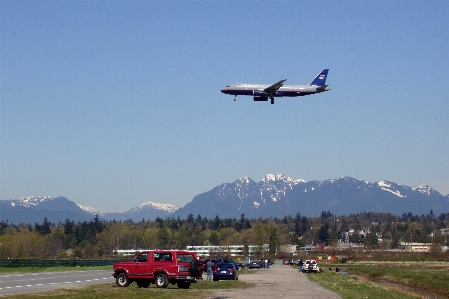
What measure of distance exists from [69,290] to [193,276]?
719cm

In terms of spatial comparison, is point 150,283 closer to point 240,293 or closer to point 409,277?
point 240,293

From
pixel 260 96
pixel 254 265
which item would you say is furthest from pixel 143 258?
pixel 254 265

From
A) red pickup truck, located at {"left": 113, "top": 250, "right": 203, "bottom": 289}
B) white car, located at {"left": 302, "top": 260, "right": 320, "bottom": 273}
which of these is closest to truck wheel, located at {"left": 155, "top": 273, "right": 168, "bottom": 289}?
red pickup truck, located at {"left": 113, "top": 250, "right": 203, "bottom": 289}

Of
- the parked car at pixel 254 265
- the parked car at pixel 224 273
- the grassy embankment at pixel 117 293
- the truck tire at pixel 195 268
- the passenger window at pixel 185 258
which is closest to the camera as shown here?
the grassy embankment at pixel 117 293

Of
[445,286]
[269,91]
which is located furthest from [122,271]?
[269,91]

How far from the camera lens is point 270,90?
77438mm

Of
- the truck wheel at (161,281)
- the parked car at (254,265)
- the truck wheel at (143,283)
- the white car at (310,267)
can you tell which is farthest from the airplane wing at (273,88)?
the truck wheel at (161,281)

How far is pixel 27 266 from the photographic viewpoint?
84.8 m

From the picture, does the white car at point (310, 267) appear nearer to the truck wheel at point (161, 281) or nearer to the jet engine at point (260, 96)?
the jet engine at point (260, 96)

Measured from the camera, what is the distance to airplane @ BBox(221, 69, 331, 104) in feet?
255

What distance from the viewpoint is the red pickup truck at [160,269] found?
3953 cm

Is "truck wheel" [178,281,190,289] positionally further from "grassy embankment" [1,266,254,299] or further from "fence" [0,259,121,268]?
"fence" [0,259,121,268]

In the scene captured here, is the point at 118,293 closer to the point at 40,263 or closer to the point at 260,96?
the point at 260,96

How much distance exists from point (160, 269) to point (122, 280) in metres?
2.80
